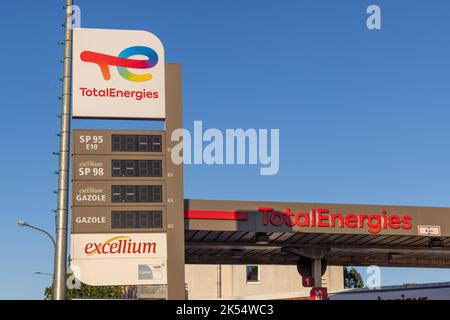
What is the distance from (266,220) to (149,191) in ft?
36.2

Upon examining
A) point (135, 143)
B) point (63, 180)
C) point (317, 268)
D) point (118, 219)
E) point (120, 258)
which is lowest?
point (317, 268)

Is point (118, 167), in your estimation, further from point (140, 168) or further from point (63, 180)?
point (63, 180)

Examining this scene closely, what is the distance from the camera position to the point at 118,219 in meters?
24.6

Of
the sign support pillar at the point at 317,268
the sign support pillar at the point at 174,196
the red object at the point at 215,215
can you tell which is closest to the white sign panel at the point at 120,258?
the sign support pillar at the point at 174,196

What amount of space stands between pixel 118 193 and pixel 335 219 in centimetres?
1497

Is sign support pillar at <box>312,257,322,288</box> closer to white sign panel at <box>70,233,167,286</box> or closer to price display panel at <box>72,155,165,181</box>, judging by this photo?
white sign panel at <box>70,233,167,286</box>

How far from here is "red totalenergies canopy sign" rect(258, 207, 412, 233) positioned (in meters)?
35.1

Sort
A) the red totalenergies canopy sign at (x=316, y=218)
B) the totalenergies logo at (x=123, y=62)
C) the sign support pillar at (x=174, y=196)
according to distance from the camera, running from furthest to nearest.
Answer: the red totalenergies canopy sign at (x=316, y=218) < the sign support pillar at (x=174, y=196) < the totalenergies logo at (x=123, y=62)

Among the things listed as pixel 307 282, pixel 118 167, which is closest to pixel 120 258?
pixel 118 167

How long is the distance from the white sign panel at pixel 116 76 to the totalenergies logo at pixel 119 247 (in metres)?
4.37

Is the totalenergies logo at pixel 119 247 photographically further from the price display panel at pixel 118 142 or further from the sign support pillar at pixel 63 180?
the sign support pillar at pixel 63 180

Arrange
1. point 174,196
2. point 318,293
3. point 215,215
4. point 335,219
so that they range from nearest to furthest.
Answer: point 174,196 < point 215,215 < point 335,219 < point 318,293

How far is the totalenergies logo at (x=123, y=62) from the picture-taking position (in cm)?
2514

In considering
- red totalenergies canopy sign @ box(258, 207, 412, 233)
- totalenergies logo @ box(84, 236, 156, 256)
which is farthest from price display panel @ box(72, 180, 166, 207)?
red totalenergies canopy sign @ box(258, 207, 412, 233)
